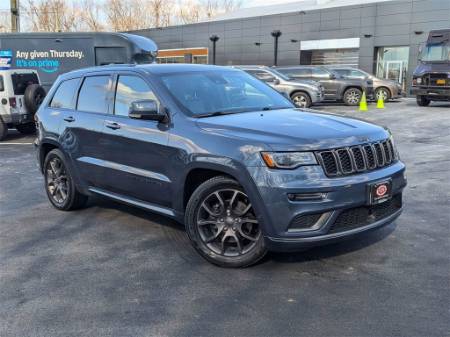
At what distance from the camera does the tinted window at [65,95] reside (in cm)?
597

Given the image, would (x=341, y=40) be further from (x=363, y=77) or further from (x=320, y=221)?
(x=320, y=221)

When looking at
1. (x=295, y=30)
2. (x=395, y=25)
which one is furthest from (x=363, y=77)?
(x=295, y=30)

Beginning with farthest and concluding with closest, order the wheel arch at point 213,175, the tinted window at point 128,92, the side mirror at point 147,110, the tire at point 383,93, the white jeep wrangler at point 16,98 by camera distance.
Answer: the tire at point 383,93 < the white jeep wrangler at point 16,98 < the tinted window at point 128,92 < the side mirror at point 147,110 < the wheel arch at point 213,175

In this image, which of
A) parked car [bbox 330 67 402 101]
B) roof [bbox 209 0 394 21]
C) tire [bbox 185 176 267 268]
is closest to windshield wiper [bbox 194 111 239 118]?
tire [bbox 185 176 267 268]

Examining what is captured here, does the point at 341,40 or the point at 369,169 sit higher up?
the point at 341,40

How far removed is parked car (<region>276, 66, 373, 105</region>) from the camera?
838 inches

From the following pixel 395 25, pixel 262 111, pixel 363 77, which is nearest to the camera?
pixel 262 111

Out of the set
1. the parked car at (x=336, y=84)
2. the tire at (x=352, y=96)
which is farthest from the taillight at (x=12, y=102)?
the tire at (x=352, y=96)

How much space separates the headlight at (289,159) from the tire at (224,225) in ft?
1.32

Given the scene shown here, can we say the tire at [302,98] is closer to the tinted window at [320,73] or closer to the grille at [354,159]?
the tinted window at [320,73]

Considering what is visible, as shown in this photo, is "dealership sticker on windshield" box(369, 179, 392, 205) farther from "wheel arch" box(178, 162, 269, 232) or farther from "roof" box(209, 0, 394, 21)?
"roof" box(209, 0, 394, 21)

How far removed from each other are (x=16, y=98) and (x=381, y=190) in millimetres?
11530

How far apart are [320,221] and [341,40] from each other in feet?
109

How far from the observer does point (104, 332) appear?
Answer: 3.25 m
